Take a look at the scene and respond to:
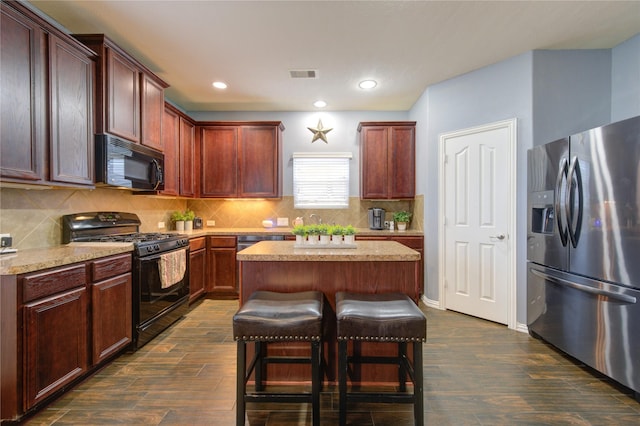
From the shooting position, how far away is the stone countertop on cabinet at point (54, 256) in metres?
1.60

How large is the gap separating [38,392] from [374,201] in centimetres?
406

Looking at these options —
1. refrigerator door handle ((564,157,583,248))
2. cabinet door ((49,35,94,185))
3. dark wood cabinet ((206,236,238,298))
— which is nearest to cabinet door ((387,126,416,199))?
refrigerator door handle ((564,157,583,248))

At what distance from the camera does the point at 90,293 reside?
2051mm

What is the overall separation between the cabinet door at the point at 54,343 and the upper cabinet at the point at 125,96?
1.43 metres

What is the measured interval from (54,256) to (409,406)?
2530 mm

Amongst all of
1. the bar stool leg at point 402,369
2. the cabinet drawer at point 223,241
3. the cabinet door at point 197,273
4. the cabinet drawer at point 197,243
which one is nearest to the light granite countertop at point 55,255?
the bar stool leg at point 402,369

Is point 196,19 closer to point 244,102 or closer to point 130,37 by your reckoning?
point 130,37

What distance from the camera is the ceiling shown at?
2.23 m

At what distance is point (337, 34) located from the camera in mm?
2551

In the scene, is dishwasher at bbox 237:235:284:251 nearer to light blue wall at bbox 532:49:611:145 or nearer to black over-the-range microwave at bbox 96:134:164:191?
black over-the-range microwave at bbox 96:134:164:191

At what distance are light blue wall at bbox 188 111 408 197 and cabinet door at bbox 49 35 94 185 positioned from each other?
2414 millimetres

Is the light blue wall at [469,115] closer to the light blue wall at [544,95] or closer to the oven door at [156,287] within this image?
the light blue wall at [544,95]

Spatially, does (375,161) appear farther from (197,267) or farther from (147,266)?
(147,266)

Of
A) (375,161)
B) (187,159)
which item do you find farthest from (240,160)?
(375,161)
